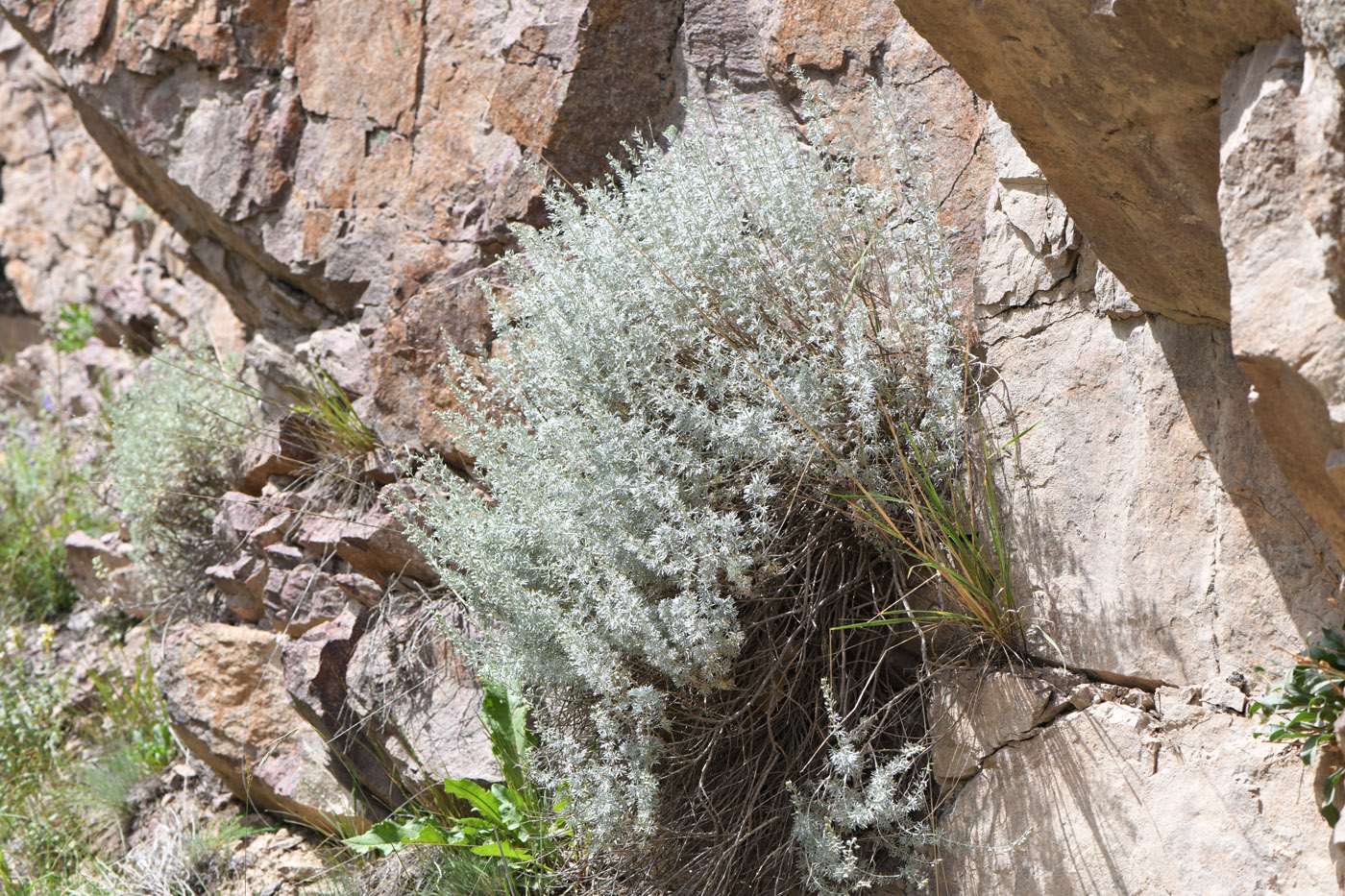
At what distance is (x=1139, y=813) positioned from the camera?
1804 millimetres

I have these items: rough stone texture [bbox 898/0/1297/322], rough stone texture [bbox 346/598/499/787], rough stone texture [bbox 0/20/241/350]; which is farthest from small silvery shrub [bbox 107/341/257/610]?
rough stone texture [bbox 898/0/1297/322]

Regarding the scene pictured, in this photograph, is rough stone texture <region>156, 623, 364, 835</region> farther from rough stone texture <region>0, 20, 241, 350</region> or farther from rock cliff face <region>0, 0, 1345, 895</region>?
rough stone texture <region>0, 20, 241, 350</region>

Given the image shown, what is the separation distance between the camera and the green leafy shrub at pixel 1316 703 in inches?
61.1

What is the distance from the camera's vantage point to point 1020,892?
1.91 metres

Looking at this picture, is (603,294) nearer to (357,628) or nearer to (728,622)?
(728,622)

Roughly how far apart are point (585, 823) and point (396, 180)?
7.40ft

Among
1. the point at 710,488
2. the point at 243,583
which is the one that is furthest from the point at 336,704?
the point at 710,488

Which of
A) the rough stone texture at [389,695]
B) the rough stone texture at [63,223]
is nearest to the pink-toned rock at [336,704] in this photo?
the rough stone texture at [389,695]

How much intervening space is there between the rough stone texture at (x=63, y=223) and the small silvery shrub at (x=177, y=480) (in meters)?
2.04

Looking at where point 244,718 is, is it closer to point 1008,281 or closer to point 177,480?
point 177,480

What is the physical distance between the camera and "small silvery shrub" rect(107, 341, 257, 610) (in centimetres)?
374

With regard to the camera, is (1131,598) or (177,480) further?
(177,480)

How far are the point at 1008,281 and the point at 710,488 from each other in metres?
0.81

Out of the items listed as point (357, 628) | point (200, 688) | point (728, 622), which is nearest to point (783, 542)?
point (728, 622)
